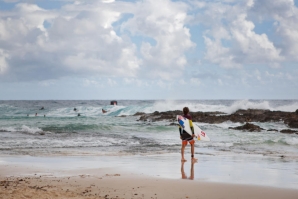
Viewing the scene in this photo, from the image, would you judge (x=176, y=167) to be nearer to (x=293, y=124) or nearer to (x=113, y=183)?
(x=113, y=183)

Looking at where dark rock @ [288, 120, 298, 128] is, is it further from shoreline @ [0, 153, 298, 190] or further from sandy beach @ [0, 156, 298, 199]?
sandy beach @ [0, 156, 298, 199]

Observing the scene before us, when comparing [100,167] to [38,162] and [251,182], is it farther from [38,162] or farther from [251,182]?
[251,182]

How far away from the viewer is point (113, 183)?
28.4ft

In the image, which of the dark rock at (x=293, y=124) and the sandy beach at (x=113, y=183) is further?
the dark rock at (x=293, y=124)

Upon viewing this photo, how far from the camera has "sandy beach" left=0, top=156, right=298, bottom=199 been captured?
7586 mm

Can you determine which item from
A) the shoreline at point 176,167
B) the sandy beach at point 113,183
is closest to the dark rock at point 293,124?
the shoreline at point 176,167

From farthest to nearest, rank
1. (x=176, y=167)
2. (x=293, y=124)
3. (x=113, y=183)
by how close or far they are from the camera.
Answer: (x=293, y=124) → (x=176, y=167) → (x=113, y=183)

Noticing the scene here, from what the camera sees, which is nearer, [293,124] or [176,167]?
[176,167]

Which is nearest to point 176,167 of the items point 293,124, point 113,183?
point 113,183

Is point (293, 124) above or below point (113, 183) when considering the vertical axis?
above

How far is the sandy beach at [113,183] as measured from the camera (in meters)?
7.59

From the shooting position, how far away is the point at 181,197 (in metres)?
7.43

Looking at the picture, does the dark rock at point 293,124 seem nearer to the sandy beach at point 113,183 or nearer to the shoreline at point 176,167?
the shoreline at point 176,167

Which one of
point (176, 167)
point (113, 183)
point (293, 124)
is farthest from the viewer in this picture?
point (293, 124)
